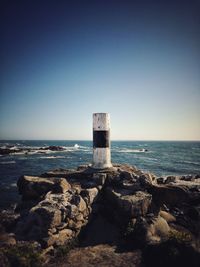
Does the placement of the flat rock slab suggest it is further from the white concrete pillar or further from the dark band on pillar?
the dark band on pillar

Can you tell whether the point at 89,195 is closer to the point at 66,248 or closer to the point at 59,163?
the point at 66,248

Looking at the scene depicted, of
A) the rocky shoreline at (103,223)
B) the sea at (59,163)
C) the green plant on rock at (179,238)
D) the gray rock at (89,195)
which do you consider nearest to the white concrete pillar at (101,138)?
the rocky shoreline at (103,223)

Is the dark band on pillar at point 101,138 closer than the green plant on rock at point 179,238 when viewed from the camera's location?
No

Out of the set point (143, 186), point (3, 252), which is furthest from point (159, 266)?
point (3, 252)

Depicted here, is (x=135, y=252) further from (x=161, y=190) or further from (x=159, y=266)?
(x=161, y=190)

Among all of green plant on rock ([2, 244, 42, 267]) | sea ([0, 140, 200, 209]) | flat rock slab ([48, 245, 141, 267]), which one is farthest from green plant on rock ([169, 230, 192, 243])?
sea ([0, 140, 200, 209])

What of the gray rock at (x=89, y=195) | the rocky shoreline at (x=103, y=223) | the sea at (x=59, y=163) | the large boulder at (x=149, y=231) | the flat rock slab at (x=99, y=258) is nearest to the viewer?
the flat rock slab at (x=99, y=258)

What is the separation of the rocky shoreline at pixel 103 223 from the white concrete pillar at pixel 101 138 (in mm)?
615

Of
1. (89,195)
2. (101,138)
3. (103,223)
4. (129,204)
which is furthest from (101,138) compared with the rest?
(103,223)

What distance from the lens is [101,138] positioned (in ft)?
37.3

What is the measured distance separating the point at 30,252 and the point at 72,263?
56.9 inches

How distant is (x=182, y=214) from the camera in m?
10.7

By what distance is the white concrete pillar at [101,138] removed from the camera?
37.0 ft

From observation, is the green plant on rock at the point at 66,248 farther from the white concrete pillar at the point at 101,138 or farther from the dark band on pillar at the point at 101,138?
the dark band on pillar at the point at 101,138
